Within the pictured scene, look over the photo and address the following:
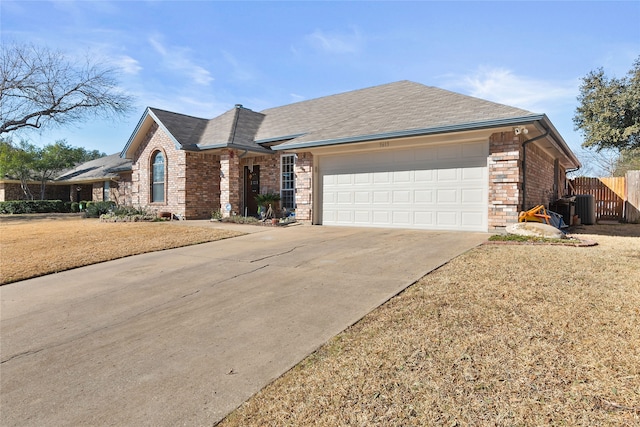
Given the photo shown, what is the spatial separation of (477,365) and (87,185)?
117 ft

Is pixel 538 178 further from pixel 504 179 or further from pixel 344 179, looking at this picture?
pixel 344 179

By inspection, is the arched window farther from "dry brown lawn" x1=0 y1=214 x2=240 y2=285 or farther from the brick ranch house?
"dry brown lawn" x1=0 y1=214 x2=240 y2=285

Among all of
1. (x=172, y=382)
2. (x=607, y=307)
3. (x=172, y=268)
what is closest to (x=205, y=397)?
(x=172, y=382)

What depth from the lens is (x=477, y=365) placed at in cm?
271

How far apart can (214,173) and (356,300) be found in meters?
14.2

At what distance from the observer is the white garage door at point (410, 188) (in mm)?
9789

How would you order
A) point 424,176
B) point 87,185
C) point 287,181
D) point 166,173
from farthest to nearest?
point 87,185 < point 166,173 < point 287,181 < point 424,176

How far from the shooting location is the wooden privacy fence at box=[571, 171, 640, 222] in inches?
614

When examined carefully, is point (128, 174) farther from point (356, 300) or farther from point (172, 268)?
point (356, 300)

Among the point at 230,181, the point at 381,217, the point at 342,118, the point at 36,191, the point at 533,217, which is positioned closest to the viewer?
the point at 533,217

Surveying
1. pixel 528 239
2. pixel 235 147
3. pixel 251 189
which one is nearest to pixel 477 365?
pixel 528 239

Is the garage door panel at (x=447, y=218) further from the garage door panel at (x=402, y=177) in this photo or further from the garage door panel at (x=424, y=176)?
the garage door panel at (x=402, y=177)

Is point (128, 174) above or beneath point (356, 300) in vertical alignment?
above

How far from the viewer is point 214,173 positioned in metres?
17.1
